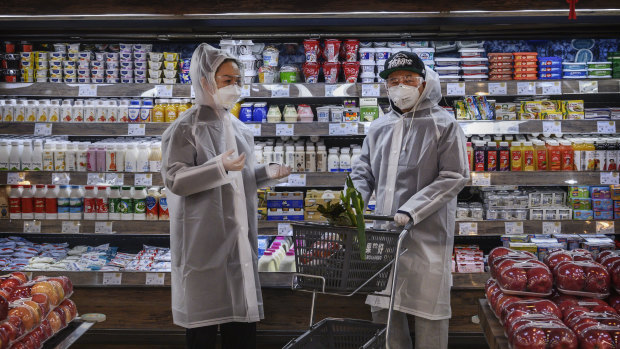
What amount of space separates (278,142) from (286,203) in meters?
0.56

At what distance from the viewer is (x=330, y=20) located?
15.7ft

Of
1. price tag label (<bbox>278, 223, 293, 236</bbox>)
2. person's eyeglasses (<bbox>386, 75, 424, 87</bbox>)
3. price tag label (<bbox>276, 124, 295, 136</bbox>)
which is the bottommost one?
price tag label (<bbox>278, 223, 293, 236</bbox>)

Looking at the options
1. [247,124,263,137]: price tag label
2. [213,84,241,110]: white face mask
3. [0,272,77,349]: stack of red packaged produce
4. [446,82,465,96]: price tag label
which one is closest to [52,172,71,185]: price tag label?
[247,124,263,137]: price tag label

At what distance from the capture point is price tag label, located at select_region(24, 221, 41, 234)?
16.1 feet

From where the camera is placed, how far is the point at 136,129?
488 cm

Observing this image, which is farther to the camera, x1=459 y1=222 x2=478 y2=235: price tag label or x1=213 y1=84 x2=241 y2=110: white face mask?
x1=459 y1=222 x2=478 y2=235: price tag label

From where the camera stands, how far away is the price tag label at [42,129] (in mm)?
4875

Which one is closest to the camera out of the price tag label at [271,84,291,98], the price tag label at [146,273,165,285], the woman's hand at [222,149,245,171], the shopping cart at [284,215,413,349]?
the shopping cart at [284,215,413,349]

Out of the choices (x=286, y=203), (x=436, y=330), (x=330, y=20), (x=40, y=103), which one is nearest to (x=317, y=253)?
(x=436, y=330)

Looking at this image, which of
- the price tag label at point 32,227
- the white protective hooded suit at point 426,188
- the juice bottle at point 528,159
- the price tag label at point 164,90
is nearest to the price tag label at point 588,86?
the juice bottle at point 528,159

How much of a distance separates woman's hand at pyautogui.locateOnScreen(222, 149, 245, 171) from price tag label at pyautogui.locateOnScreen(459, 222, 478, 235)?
238 centimetres

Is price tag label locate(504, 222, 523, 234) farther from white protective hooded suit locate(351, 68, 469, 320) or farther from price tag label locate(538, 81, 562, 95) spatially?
white protective hooded suit locate(351, 68, 469, 320)

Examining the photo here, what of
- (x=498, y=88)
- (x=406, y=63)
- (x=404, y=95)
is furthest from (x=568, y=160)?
(x=406, y=63)

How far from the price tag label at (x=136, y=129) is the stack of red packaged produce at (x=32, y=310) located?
6.36 ft
